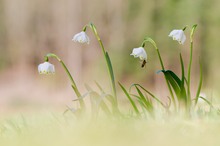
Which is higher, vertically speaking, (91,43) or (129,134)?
(91,43)

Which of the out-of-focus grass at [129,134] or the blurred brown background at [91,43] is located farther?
the blurred brown background at [91,43]

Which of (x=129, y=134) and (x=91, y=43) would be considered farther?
(x=91, y=43)

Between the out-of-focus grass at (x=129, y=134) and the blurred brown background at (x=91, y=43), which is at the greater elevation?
the blurred brown background at (x=91, y=43)

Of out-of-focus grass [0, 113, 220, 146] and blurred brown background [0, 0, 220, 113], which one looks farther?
blurred brown background [0, 0, 220, 113]
